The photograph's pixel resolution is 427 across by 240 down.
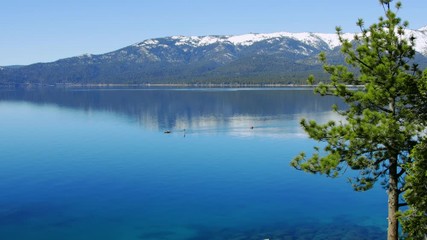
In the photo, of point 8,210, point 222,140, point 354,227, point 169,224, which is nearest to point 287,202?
point 354,227

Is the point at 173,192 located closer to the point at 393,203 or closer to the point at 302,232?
the point at 302,232

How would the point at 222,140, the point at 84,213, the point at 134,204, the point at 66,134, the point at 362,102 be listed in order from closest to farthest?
the point at 362,102
the point at 84,213
the point at 134,204
the point at 222,140
the point at 66,134

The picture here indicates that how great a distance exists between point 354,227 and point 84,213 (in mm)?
31646

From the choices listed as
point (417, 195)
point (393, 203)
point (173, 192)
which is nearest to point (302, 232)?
point (393, 203)

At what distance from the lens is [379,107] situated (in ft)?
91.5

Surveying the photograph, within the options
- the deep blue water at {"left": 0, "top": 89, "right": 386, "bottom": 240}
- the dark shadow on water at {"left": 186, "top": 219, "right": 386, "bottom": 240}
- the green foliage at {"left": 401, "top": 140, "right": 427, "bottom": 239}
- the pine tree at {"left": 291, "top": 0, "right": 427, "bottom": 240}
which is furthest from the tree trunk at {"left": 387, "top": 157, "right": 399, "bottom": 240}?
the deep blue water at {"left": 0, "top": 89, "right": 386, "bottom": 240}

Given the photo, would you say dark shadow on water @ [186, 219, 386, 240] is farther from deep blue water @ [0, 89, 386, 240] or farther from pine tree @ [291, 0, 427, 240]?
pine tree @ [291, 0, 427, 240]

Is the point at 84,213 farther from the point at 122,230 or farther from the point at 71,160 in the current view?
the point at 71,160

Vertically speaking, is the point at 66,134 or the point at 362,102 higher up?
the point at 362,102

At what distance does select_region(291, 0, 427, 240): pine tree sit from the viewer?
2519 cm

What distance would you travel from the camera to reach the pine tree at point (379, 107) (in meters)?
25.2

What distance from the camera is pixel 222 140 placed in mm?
110188

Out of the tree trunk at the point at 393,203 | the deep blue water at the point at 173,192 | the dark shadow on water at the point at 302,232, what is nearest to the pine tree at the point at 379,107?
the tree trunk at the point at 393,203

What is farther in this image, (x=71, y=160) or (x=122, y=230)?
(x=71, y=160)
